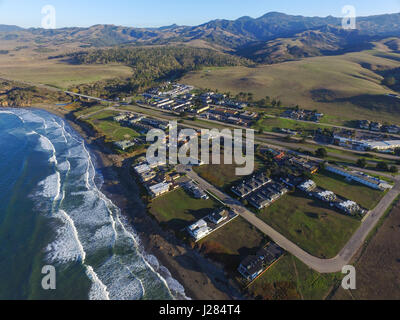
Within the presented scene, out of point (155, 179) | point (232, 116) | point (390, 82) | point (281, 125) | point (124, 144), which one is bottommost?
point (155, 179)

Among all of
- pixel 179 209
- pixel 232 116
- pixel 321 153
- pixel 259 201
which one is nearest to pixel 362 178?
pixel 321 153

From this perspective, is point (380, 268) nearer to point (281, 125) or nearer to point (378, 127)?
point (281, 125)

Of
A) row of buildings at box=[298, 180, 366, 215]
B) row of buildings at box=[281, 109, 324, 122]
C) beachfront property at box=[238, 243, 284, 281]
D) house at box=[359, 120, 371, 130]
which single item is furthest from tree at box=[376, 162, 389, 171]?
beachfront property at box=[238, 243, 284, 281]

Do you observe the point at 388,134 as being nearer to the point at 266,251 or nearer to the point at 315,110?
the point at 315,110

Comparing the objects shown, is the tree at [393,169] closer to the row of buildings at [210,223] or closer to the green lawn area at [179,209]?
the row of buildings at [210,223]

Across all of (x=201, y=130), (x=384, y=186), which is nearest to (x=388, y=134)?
(x=384, y=186)

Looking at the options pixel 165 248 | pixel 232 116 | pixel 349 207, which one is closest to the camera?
pixel 165 248

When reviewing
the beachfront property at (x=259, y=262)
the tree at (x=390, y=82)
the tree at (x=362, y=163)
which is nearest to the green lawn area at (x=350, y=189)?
the tree at (x=362, y=163)
